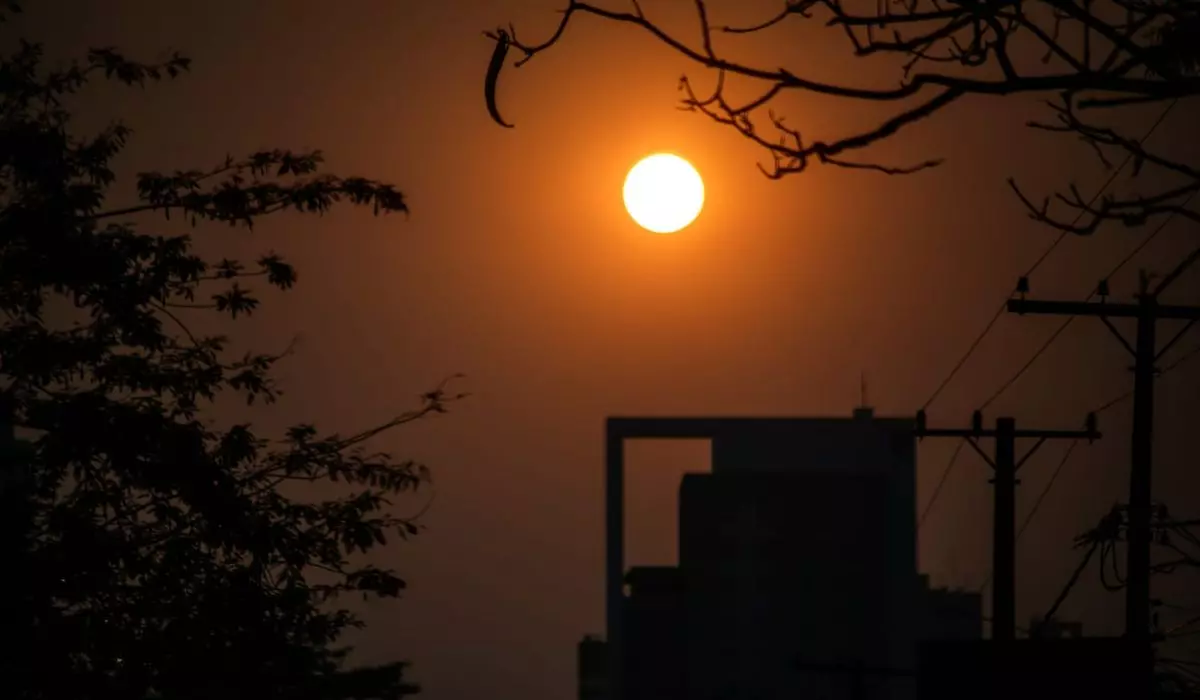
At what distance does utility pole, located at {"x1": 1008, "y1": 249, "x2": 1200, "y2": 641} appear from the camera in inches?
790

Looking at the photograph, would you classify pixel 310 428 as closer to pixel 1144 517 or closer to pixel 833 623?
pixel 1144 517

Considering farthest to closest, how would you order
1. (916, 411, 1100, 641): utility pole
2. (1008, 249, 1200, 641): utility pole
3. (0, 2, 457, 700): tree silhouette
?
(916, 411, 1100, 641): utility pole < (1008, 249, 1200, 641): utility pole < (0, 2, 457, 700): tree silhouette

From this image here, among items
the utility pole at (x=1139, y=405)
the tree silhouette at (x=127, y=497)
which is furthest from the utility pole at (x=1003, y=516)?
the tree silhouette at (x=127, y=497)

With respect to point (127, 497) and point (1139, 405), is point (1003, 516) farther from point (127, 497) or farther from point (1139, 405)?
point (127, 497)

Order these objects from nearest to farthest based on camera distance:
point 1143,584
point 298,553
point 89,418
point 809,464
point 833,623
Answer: point 89,418 → point 298,553 → point 1143,584 → point 833,623 → point 809,464

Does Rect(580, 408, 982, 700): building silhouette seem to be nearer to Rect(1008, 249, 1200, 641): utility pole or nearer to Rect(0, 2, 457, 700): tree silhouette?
Rect(1008, 249, 1200, 641): utility pole

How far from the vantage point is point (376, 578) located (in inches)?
593

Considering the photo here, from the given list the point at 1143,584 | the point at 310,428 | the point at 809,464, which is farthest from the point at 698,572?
the point at 310,428

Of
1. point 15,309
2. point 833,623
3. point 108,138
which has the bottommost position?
point 833,623

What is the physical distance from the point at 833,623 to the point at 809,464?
36.8 feet

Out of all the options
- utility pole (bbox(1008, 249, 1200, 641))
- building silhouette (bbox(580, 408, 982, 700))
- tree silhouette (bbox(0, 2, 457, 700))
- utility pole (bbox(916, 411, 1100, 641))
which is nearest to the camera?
tree silhouette (bbox(0, 2, 457, 700))

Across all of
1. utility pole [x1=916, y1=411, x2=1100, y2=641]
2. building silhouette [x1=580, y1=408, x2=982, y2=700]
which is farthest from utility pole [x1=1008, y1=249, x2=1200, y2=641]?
building silhouette [x1=580, y1=408, x2=982, y2=700]

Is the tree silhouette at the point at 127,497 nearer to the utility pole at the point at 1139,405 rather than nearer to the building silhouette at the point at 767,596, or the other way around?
the utility pole at the point at 1139,405

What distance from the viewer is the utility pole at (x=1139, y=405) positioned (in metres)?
20.1
